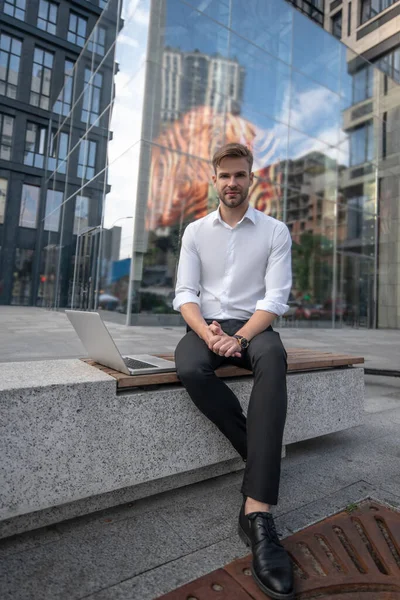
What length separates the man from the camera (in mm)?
Result: 1574

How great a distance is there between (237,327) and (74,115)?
62.0ft

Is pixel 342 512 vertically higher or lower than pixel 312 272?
lower

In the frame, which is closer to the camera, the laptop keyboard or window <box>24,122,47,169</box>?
the laptop keyboard

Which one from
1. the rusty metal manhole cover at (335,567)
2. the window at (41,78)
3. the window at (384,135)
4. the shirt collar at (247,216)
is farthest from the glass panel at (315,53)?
the rusty metal manhole cover at (335,567)

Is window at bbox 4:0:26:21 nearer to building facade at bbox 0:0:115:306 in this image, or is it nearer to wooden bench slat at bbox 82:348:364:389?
building facade at bbox 0:0:115:306

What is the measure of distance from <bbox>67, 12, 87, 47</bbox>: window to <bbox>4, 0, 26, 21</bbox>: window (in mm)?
2552

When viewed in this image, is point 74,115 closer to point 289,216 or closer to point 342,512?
point 289,216

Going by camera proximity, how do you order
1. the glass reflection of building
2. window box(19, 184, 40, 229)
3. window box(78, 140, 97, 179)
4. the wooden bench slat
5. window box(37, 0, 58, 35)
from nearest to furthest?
the wooden bench slat → the glass reflection of building → window box(78, 140, 97, 179) → window box(37, 0, 58, 35) → window box(19, 184, 40, 229)

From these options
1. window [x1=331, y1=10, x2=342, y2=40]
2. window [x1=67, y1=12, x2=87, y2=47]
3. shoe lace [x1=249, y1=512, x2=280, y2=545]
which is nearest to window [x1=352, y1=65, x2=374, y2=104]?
window [x1=331, y1=10, x2=342, y2=40]

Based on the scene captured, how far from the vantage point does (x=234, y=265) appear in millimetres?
2371

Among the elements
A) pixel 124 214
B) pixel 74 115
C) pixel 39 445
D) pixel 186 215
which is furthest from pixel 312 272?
pixel 39 445

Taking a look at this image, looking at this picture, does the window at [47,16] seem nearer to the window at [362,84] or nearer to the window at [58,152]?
the window at [58,152]

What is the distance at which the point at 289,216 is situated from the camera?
15.8 metres

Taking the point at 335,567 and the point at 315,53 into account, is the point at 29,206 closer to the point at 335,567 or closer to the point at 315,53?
the point at 315,53
